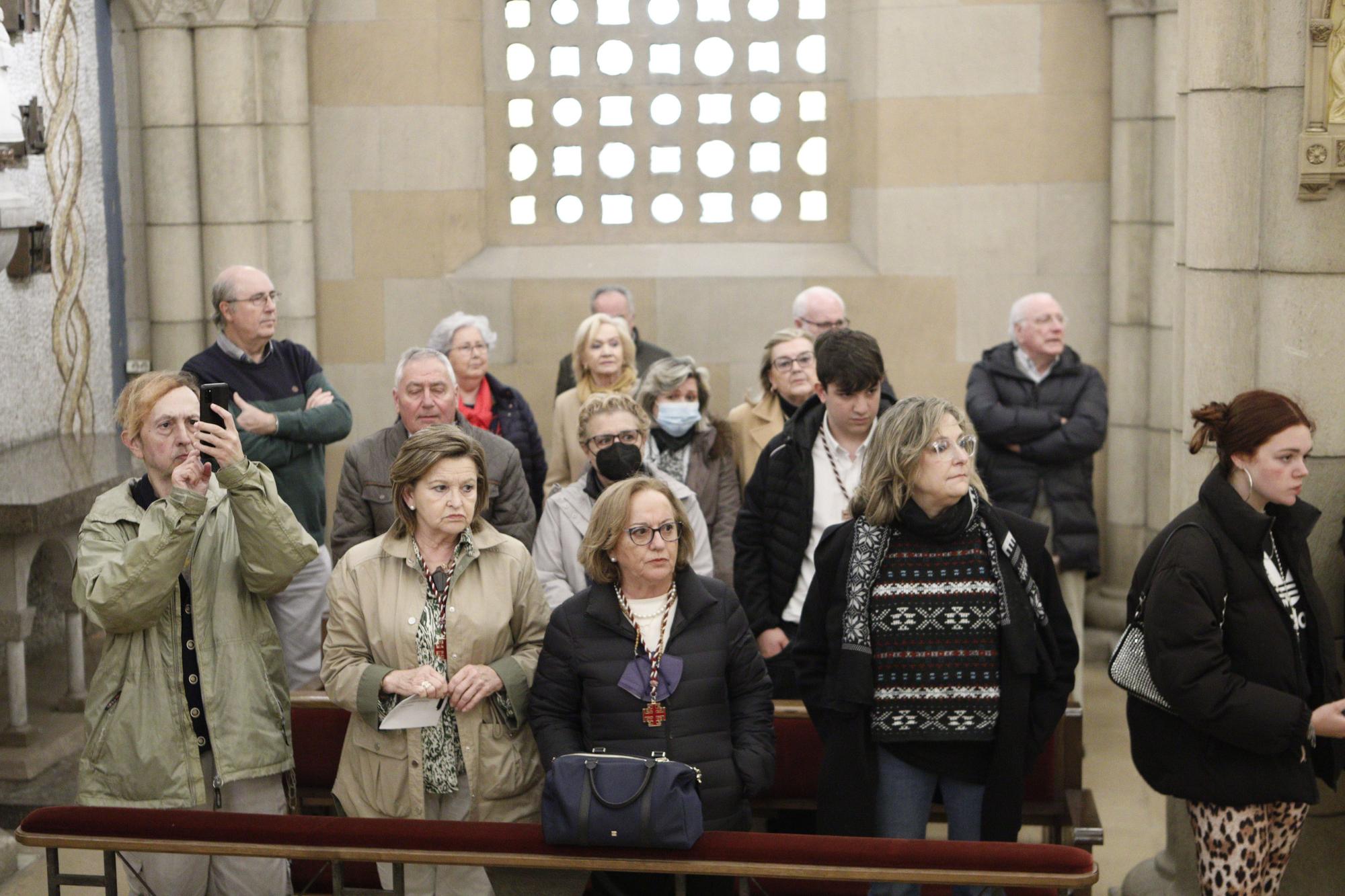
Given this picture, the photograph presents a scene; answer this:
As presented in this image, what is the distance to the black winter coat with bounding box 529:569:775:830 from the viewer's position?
3551 mm

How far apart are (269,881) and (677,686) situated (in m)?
1.05

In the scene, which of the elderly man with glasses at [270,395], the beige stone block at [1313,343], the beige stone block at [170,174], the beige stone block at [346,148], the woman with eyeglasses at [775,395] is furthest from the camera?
the beige stone block at [346,148]

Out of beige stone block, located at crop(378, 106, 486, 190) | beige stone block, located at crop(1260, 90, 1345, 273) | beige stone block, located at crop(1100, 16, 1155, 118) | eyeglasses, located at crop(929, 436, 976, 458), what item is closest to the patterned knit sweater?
eyeglasses, located at crop(929, 436, 976, 458)

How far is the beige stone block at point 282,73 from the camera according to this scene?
742cm

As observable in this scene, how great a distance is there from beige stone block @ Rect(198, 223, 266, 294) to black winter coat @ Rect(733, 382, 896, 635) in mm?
3740

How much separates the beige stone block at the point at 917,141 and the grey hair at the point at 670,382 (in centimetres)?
Result: 242

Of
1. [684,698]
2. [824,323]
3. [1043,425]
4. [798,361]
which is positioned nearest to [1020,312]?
[1043,425]

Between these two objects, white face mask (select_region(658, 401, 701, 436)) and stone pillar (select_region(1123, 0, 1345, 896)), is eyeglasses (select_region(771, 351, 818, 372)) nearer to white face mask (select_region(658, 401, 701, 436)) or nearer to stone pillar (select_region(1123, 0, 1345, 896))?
white face mask (select_region(658, 401, 701, 436))

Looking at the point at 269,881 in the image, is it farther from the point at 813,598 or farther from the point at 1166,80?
the point at 1166,80

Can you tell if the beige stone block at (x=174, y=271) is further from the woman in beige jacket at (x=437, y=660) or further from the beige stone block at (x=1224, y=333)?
the beige stone block at (x=1224, y=333)

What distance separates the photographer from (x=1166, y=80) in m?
7.04

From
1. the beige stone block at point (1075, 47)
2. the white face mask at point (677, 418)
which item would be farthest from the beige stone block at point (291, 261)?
the beige stone block at point (1075, 47)

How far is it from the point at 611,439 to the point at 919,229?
3.32 meters

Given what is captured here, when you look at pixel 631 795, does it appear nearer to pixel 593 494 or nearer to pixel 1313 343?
pixel 593 494
